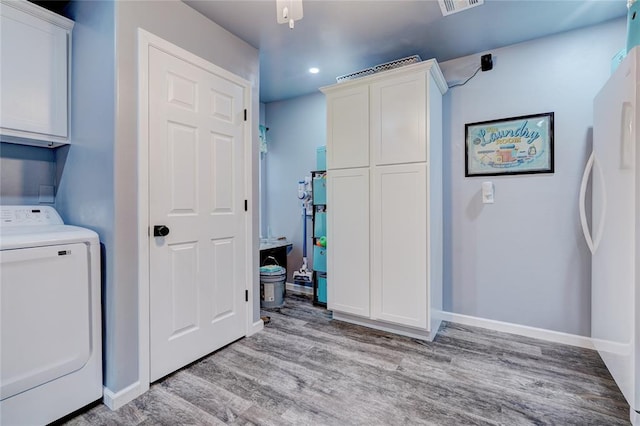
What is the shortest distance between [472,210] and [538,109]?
39.5 inches

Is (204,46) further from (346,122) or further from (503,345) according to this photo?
(503,345)

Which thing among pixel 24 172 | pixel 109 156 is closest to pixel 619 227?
pixel 109 156

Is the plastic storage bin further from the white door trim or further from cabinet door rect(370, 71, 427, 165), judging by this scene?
the white door trim

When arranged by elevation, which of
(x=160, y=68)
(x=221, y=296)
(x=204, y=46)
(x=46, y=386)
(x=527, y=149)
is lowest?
(x=46, y=386)

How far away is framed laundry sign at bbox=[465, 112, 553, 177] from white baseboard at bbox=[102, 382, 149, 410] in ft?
10.1

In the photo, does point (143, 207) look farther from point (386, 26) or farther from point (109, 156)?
point (386, 26)

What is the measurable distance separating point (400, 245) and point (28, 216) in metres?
2.67

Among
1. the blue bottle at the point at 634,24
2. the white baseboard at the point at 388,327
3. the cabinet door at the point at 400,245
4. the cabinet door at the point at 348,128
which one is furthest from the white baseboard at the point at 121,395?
the blue bottle at the point at 634,24

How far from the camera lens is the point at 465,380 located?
77.7 inches

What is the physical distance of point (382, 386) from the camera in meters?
1.91

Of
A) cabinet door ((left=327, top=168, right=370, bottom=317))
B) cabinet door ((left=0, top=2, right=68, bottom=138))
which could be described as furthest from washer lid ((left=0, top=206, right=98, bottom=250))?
cabinet door ((left=327, top=168, right=370, bottom=317))

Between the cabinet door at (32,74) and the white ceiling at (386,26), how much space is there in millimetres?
916

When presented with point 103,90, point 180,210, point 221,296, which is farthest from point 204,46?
point 221,296

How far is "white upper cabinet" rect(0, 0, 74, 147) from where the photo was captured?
1.77 meters
